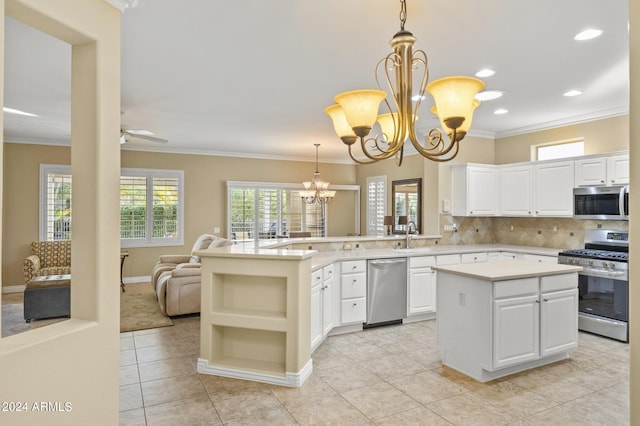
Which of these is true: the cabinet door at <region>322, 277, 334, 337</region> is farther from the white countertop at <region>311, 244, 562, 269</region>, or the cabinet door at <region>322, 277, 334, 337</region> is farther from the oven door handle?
the oven door handle

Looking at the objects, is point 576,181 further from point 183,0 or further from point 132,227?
point 132,227

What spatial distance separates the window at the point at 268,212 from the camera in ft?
28.4

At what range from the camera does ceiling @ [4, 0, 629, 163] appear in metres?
2.64

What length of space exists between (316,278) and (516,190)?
3.82 meters

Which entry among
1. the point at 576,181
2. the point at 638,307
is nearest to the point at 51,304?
the point at 638,307

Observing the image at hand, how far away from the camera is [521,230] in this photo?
635 cm

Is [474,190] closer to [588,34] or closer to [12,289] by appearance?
[588,34]

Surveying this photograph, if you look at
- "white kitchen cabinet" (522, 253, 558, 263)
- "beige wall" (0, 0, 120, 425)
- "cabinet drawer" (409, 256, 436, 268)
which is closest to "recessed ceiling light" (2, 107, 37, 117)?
"beige wall" (0, 0, 120, 425)

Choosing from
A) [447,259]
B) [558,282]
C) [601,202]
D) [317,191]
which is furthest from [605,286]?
[317,191]

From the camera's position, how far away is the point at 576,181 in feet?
17.1

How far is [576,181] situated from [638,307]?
4.97m

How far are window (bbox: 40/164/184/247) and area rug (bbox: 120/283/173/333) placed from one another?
1216 mm

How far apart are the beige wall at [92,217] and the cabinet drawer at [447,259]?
13.5 feet

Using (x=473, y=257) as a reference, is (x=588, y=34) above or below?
above
